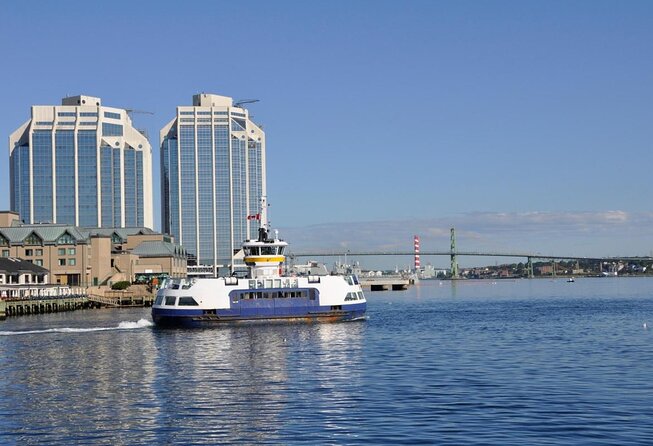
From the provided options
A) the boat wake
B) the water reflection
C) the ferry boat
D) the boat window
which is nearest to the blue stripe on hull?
the ferry boat

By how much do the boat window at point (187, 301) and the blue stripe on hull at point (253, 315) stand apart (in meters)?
0.66

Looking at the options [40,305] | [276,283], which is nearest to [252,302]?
[276,283]

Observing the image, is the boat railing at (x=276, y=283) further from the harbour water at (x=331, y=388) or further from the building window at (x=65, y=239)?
the building window at (x=65, y=239)

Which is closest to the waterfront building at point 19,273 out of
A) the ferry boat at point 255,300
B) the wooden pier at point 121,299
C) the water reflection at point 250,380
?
the wooden pier at point 121,299

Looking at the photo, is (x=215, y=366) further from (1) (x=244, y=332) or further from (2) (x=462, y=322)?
(2) (x=462, y=322)

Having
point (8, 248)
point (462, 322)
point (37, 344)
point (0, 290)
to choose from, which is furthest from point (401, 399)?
point (8, 248)

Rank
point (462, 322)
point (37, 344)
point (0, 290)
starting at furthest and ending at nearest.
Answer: point (0, 290) < point (462, 322) < point (37, 344)

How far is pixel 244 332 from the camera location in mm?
81000

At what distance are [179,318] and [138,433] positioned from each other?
54300 millimetres

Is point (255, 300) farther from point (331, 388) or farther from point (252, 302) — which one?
point (331, 388)

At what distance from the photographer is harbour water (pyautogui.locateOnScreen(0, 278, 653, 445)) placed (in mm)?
34031

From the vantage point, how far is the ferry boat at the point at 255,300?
3489 inches

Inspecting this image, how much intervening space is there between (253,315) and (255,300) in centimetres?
148

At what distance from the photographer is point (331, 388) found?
44.9 metres
